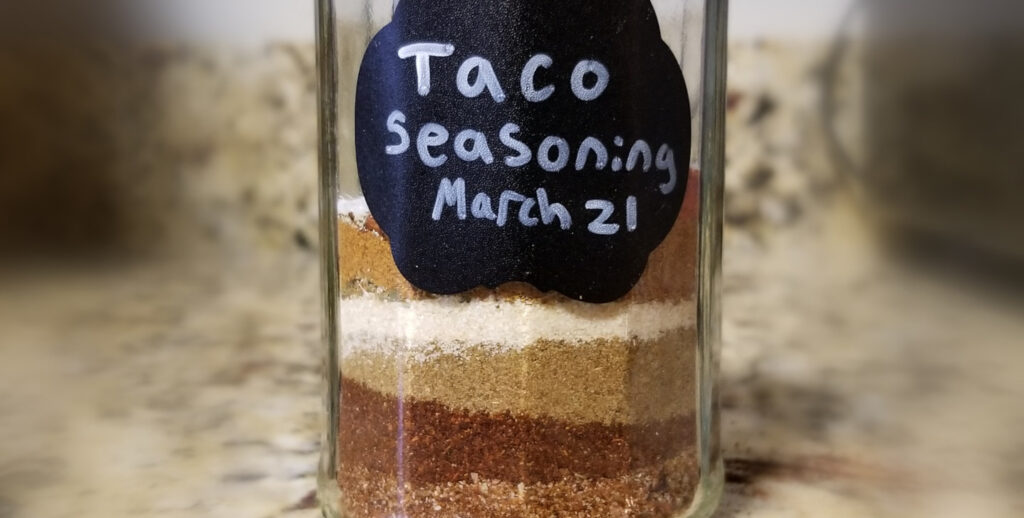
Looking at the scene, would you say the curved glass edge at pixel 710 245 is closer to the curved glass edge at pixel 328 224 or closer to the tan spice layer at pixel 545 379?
the tan spice layer at pixel 545 379

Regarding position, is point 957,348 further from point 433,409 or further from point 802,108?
point 433,409

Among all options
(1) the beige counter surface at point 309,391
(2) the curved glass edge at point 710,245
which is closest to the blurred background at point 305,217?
(1) the beige counter surface at point 309,391

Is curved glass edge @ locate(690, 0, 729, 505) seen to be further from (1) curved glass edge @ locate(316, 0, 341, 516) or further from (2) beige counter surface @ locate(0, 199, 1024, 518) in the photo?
(1) curved glass edge @ locate(316, 0, 341, 516)

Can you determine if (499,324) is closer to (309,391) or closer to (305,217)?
(309,391)

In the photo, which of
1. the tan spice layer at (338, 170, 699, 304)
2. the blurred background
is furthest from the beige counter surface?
the tan spice layer at (338, 170, 699, 304)

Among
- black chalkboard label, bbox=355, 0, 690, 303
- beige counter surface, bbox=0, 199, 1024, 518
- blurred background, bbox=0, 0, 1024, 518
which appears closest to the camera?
black chalkboard label, bbox=355, 0, 690, 303

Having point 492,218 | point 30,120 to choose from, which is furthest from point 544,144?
point 30,120

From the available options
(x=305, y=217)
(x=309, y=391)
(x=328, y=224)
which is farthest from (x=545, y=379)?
→ (x=305, y=217)
